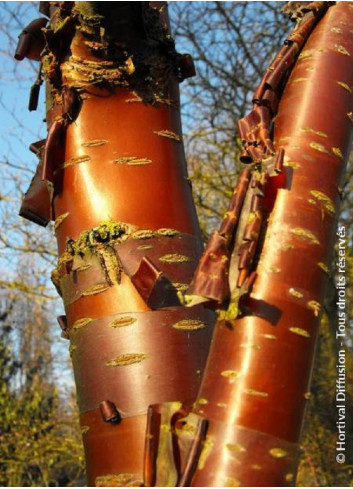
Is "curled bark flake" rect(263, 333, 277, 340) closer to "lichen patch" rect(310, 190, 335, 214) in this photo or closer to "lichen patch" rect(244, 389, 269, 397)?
"lichen patch" rect(244, 389, 269, 397)

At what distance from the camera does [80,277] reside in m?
1.13

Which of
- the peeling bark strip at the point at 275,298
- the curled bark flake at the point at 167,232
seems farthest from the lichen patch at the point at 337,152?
the curled bark flake at the point at 167,232

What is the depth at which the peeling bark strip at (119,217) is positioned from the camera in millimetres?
1029

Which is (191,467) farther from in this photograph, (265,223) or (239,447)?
(265,223)

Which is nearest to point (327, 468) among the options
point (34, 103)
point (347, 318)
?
point (347, 318)

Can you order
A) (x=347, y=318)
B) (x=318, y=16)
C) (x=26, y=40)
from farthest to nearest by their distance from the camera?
1. (x=347, y=318)
2. (x=26, y=40)
3. (x=318, y=16)

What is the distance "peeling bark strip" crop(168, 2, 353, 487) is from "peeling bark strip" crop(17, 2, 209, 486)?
0.17 m

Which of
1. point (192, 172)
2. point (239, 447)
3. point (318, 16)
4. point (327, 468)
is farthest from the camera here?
point (192, 172)

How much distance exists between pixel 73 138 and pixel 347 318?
14.9 feet

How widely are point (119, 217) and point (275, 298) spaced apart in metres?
0.41

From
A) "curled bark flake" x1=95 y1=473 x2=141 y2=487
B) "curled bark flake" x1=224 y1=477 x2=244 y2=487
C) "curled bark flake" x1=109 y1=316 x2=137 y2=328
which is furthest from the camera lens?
"curled bark flake" x1=109 y1=316 x2=137 y2=328

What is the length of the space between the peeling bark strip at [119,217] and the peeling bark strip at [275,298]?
168 mm

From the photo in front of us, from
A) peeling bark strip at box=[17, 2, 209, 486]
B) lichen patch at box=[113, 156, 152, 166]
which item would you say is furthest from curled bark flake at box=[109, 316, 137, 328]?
lichen patch at box=[113, 156, 152, 166]

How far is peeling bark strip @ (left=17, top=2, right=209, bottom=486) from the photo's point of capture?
40.5 inches
